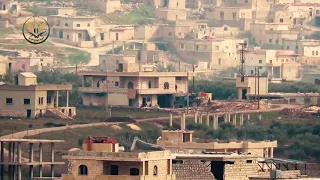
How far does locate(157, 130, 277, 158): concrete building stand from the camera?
2442 inches

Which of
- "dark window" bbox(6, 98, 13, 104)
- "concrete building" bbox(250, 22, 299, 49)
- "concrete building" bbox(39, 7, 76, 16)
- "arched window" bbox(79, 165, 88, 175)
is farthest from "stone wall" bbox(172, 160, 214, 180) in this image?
"concrete building" bbox(250, 22, 299, 49)

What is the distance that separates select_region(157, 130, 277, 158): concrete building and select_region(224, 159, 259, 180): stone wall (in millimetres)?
6643

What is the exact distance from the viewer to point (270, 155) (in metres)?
66.1

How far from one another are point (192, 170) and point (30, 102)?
41667 mm

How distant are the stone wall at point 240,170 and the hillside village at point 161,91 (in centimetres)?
4

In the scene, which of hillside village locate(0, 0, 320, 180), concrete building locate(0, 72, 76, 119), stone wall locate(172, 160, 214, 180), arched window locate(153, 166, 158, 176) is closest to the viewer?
arched window locate(153, 166, 158, 176)

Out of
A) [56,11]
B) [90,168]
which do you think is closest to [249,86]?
[56,11]

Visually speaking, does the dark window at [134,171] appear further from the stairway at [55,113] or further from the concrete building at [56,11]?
the concrete building at [56,11]

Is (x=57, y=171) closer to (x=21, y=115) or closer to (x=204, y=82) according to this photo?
(x=21, y=115)

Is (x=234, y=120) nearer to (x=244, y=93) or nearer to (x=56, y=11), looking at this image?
(x=244, y=93)

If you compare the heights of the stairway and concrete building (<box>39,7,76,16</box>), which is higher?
concrete building (<box>39,7,76,16</box>)

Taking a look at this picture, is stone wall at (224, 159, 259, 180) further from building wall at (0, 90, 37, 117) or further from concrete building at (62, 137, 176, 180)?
building wall at (0, 90, 37, 117)

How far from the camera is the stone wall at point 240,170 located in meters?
53.0

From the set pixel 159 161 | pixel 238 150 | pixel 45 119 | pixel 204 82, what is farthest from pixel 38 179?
pixel 204 82
